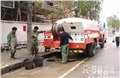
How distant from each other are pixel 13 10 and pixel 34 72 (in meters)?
16.7

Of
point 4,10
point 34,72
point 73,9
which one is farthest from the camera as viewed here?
point 73,9

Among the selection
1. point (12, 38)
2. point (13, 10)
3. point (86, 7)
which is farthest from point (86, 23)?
point (86, 7)

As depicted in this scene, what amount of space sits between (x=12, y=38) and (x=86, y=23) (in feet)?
15.1

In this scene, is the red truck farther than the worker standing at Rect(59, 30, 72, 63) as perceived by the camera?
Yes

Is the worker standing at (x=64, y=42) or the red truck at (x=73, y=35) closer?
the worker standing at (x=64, y=42)

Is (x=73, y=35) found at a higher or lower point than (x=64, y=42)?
higher

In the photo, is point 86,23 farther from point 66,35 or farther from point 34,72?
point 34,72

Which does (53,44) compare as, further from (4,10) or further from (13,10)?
(13,10)

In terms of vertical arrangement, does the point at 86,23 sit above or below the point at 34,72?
above

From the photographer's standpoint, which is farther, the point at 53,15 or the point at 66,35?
the point at 53,15

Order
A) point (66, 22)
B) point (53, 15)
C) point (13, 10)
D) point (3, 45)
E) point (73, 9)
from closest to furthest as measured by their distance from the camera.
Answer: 1. point (66, 22)
2. point (3, 45)
3. point (13, 10)
4. point (53, 15)
5. point (73, 9)

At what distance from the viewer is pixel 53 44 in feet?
53.3

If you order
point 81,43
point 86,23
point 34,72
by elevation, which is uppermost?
point 86,23

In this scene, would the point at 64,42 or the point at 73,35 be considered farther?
the point at 73,35
